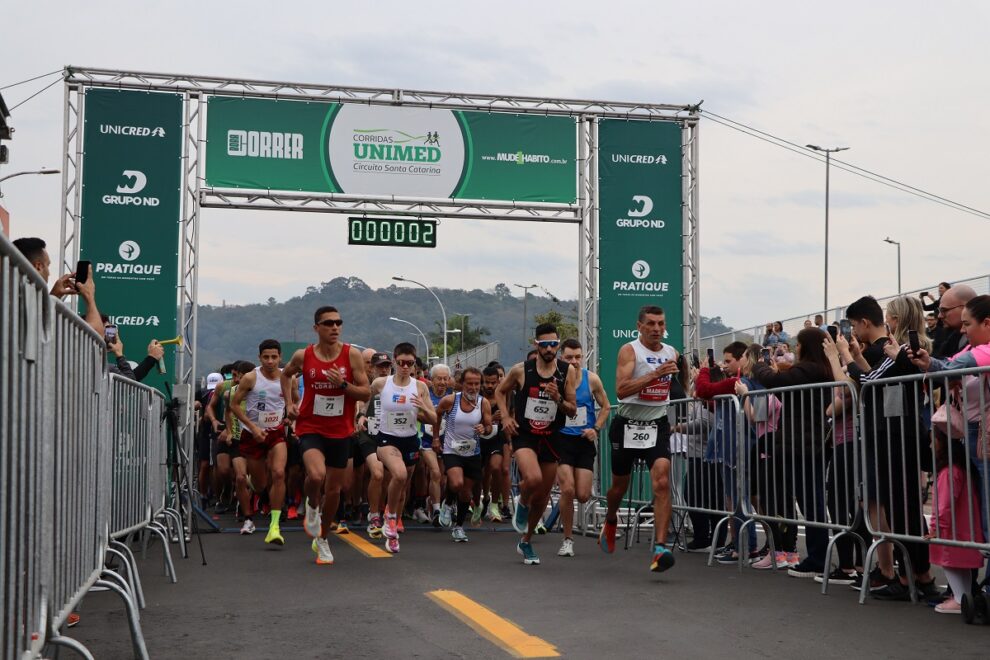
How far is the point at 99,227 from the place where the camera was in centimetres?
1834

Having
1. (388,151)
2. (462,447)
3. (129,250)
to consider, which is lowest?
(462,447)

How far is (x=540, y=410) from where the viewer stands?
11.1m

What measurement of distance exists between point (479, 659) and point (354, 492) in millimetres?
9505

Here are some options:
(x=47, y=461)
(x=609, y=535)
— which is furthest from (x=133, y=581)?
(x=609, y=535)

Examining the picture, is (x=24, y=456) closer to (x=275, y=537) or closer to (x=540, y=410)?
(x=540, y=410)

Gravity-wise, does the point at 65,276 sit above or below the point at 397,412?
above

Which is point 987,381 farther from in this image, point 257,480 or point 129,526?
point 257,480

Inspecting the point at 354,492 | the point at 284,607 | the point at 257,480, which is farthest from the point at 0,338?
the point at 354,492

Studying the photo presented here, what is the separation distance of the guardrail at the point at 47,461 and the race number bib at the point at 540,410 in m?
4.89

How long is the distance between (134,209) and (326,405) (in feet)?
29.6

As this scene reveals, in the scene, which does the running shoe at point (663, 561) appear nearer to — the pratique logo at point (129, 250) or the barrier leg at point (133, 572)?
the barrier leg at point (133, 572)

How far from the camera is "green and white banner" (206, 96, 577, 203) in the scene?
18.8 metres

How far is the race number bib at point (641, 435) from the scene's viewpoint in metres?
10.0

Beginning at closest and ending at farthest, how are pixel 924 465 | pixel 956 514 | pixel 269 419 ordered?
1. pixel 956 514
2. pixel 924 465
3. pixel 269 419
